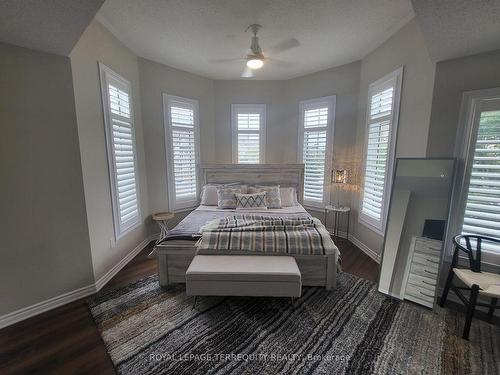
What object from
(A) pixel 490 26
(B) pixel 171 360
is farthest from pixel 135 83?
(A) pixel 490 26

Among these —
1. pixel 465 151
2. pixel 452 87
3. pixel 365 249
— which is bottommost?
pixel 365 249

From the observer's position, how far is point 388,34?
8.95ft

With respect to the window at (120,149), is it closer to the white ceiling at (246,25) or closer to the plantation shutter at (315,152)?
the white ceiling at (246,25)

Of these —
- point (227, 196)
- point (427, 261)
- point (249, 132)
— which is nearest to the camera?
point (427, 261)

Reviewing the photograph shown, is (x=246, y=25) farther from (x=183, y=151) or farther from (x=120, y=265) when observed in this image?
(x=120, y=265)

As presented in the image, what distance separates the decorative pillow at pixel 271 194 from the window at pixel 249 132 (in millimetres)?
880

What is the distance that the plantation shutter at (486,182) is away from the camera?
1.97 meters

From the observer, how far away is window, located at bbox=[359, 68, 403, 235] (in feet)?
9.17

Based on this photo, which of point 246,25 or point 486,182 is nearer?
point 486,182

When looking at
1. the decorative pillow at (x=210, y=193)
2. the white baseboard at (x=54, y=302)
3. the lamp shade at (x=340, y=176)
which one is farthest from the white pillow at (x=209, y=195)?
the lamp shade at (x=340, y=176)

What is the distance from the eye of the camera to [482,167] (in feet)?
6.66

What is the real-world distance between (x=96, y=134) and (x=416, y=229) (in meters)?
3.73

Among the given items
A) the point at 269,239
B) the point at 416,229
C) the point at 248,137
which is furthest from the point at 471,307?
the point at 248,137

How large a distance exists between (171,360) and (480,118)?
135 inches
